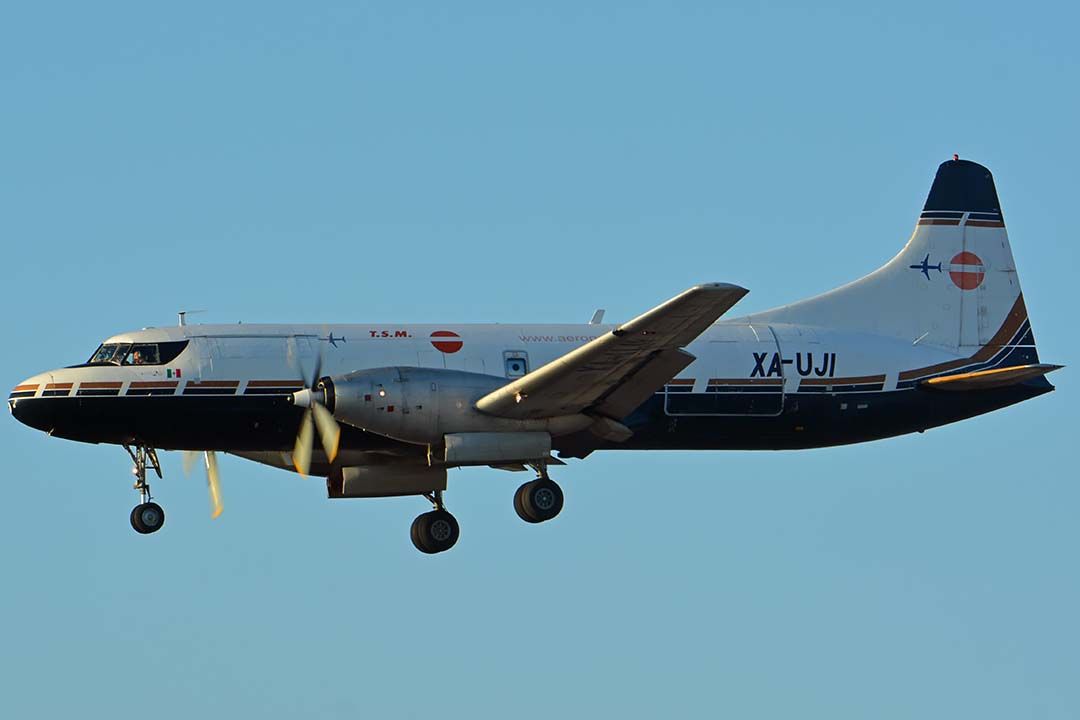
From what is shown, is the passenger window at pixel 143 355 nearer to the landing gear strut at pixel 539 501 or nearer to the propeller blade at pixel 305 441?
the propeller blade at pixel 305 441

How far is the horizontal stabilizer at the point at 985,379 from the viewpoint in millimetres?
36156

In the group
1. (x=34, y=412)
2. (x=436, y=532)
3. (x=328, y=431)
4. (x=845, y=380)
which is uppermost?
(x=845, y=380)

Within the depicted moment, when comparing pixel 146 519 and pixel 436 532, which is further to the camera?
pixel 436 532

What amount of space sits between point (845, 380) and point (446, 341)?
7.52m

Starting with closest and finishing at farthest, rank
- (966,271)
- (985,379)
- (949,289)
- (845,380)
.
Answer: (845,380) < (985,379) < (949,289) < (966,271)

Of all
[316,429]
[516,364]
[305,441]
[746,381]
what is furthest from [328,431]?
[746,381]

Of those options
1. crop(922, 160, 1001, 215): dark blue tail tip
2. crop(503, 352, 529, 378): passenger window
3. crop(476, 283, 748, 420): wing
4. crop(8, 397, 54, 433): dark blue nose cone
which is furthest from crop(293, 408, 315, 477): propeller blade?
crop(922, 160, 1001, 215): dark blue tail tip

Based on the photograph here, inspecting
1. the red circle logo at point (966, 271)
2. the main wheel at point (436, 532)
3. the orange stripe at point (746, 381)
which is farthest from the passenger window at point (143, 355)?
the red circle logo at point (966, 271)

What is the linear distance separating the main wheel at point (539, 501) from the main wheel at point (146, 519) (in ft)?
20.6

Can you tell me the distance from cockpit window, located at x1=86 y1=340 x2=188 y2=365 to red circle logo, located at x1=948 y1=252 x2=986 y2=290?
1543cm

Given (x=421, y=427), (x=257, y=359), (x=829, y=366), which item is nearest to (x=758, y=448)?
(x=829, y=366)

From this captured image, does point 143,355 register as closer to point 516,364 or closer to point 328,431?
point 328,431

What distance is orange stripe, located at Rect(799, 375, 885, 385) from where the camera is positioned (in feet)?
117

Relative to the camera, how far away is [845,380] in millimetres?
35938
